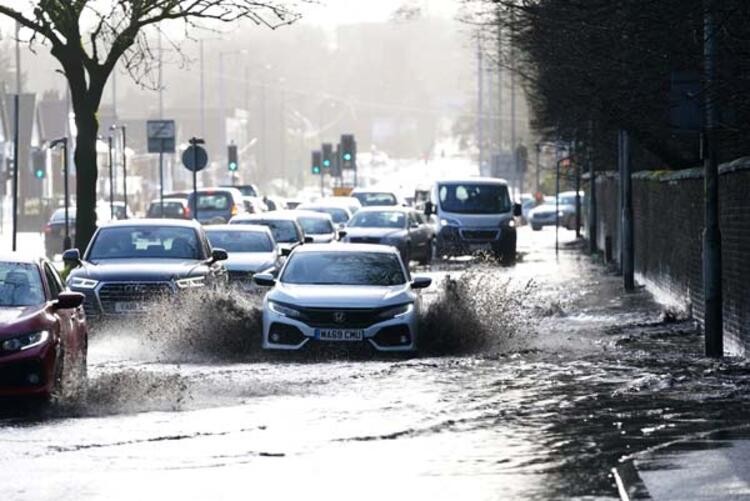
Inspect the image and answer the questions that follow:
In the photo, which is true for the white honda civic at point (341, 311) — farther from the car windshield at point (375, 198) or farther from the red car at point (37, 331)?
the car windshield at point (375, 198)

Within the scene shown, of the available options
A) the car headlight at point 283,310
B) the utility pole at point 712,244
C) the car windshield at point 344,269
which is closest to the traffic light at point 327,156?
the car windshield at point 344,269

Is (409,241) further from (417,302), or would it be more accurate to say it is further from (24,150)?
(24,150)

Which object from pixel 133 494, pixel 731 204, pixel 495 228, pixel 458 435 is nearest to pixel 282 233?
pixel 495 228

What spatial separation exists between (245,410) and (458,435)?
252cm

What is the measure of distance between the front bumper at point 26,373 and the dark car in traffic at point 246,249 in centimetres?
1463

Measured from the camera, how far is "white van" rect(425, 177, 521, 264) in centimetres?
5369

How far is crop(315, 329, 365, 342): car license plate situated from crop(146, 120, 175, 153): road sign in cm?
2281

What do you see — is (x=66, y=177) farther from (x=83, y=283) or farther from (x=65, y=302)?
(x=65, y=302)

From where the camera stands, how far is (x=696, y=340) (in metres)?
24.8

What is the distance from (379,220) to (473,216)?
3405mm

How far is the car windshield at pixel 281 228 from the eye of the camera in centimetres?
3959

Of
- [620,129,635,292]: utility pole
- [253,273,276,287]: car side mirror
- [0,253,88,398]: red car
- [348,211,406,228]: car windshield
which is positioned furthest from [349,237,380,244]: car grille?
[0,253,88,398]: red car

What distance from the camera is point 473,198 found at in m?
54.7

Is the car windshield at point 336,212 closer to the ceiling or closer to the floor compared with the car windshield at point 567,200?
closer to the ceiling
